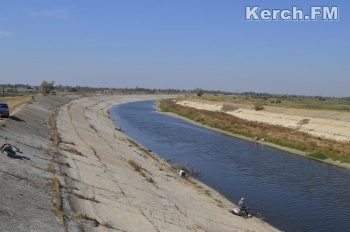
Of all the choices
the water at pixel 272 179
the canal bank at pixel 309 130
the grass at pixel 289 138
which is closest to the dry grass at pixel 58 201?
the water at pixel 272 179

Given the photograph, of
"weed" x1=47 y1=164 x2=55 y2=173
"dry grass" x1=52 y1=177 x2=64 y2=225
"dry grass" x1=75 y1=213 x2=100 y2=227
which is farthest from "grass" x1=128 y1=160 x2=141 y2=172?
"dry grass" x1=75 y1=213 x2=100 y2=227

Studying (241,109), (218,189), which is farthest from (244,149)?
(241,109)

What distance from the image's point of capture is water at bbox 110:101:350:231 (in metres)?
25.8

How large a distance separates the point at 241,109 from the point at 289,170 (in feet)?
206

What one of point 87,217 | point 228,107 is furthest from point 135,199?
point 228,107

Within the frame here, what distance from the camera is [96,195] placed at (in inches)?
802

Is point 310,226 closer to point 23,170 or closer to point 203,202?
point 203,202

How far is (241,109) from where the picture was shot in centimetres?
10175

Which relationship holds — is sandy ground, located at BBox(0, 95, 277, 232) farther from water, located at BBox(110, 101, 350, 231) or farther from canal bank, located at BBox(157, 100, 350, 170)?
canal bank, located at BBox(157, 100, 350, 170)

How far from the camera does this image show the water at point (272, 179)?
25828 millimetres

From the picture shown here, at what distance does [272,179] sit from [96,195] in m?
19.6

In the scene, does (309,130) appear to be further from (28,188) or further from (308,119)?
Answer: (28,188)

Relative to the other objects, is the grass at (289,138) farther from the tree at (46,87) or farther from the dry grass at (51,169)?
the tree at (46,87)

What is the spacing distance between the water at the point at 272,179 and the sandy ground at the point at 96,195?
105 inches
